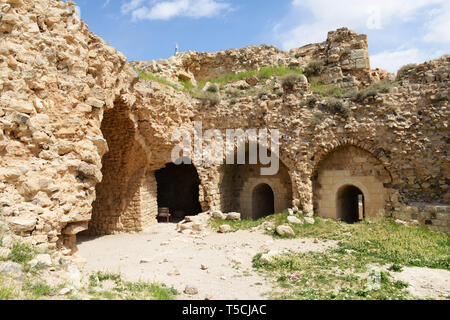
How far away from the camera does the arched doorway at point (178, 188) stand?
1548cm

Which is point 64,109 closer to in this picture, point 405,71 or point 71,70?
point 71,70

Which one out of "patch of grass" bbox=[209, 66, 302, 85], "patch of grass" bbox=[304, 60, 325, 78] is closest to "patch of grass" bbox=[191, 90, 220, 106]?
"patch of grass" bbox=[209, 66, 302, 85]

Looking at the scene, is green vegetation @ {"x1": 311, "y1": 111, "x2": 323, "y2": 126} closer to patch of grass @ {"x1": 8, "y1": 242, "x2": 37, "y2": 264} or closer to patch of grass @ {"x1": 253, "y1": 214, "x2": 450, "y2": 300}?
patch of grass @ {"x1": 253, "y1": 214, "x2": 450, "y2": 300}

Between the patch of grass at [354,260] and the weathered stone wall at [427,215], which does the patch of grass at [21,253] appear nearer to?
the patch of grass at [354,260]

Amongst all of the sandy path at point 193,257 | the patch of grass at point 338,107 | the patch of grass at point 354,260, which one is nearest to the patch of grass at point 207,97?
the patch of grass at point 338,107

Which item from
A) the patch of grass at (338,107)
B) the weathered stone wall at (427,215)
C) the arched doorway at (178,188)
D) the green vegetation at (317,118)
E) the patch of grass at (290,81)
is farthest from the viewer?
the arched doorway at (178,188)

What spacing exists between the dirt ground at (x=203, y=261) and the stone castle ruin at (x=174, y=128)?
132 centimetres

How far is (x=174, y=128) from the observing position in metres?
10.9

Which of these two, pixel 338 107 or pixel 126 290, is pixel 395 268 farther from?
pixel 338 107

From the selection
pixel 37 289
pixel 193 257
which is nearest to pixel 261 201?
pixel 193 257

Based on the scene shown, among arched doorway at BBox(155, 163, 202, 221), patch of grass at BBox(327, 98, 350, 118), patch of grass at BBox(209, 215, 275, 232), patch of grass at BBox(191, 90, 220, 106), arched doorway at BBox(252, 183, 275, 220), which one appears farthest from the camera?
arched doorway at BBox(155, 163, 202, 221)

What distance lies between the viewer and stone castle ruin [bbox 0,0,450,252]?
5082 mm

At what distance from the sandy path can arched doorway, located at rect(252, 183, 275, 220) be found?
394 centimetres

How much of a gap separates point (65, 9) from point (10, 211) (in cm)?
434
